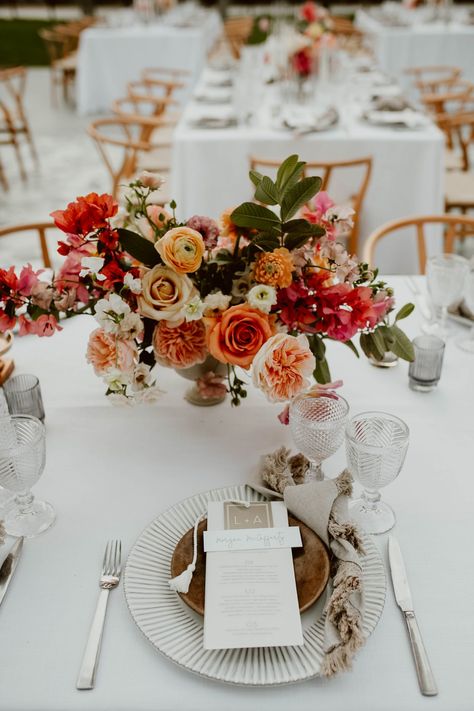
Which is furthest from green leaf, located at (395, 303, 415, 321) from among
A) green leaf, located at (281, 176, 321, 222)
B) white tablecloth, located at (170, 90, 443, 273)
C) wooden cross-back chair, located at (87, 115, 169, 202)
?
wooden cross-back chair, located at (87, 115, 169, 202)

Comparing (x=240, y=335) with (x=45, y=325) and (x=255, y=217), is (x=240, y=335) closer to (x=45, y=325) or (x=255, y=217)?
(x=255, y=217)

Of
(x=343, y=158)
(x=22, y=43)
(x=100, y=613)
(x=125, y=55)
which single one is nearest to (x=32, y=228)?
(x=100, y=613)

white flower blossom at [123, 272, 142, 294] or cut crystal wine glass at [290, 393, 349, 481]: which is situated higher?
white flower blossom at [123, 272, 142, 294]

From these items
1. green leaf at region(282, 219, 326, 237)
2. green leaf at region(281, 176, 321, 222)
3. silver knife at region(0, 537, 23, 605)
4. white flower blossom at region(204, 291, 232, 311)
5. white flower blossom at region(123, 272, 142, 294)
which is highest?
green leaf at region(281, 176, 321, 222)

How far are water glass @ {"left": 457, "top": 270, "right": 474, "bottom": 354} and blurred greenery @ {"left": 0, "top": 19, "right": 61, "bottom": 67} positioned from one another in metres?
10.1

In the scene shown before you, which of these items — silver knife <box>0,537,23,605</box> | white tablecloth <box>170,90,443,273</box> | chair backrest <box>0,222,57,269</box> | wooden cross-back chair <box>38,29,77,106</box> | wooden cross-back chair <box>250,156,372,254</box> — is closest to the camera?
silver knife <box>0,537,23,605</box>

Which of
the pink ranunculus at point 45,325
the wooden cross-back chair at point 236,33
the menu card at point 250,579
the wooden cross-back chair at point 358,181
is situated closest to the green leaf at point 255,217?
the pink ranunculus at point 45,325

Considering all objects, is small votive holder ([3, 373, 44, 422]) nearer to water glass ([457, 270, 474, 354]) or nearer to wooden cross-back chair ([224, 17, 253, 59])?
water glass ([457, 270, 474, 354])

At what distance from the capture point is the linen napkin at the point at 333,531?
716 mm

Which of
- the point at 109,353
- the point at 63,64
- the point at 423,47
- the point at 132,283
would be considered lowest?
Answer: the point at 63,64

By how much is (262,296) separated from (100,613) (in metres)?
0.49

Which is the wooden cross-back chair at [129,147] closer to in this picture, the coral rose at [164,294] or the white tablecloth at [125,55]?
the coral rose at [164,294]

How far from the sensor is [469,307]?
1431 millimetres

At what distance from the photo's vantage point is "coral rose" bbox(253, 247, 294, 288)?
964 millimetres
